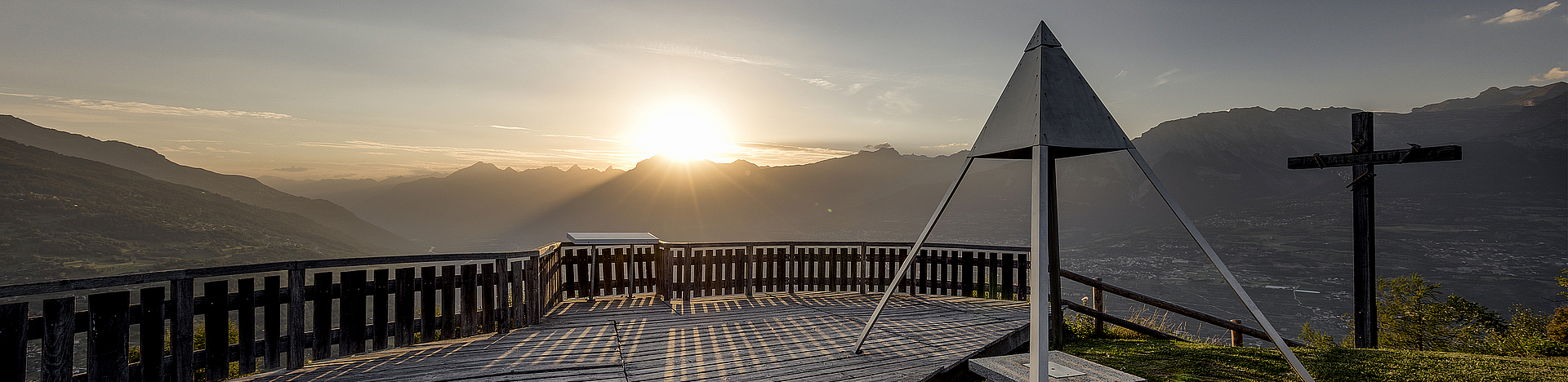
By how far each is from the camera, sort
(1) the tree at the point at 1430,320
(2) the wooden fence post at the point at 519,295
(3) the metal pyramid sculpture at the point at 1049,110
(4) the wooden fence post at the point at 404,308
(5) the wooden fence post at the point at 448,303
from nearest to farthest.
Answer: (3) the metal pyramid sculpture at the point at 1049,110 → (4) the wooden fence post at the point at 404,308 → (5) the wooden fence post at the point at 448,303 → (2) the wooden fence post at the point at 519,295 → (1) the tree at the point at 1430,320

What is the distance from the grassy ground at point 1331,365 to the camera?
5.10m

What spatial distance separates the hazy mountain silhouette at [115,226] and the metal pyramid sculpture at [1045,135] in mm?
138693

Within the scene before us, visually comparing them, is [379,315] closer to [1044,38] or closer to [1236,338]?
[1044,38]

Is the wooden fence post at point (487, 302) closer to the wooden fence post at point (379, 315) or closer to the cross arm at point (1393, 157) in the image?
the wooden fence post at point (379, 315)

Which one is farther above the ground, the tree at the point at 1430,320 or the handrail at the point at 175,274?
the handrail at the point at 175,274

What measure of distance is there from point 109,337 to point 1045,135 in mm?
7162

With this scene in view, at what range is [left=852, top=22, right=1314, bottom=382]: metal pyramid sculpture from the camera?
4.43 metres

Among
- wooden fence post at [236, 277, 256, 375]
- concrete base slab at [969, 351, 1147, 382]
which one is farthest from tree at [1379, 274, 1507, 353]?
wooden fence post at [236, 277, 256, 375]

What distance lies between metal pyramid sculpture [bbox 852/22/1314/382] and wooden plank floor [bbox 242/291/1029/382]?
1397mm

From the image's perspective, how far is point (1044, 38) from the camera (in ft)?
16.8

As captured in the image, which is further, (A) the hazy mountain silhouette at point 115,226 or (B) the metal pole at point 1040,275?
(A) the hazy mountain silhouette at point 115,226

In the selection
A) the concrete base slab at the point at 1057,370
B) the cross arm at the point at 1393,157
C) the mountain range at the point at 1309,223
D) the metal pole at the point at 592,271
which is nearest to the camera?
the concrete base slab at the point at 1057,370

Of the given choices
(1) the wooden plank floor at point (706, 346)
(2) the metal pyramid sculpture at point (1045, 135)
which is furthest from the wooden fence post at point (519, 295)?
(2) the metal pyramid sculpture at point (1045, 135)

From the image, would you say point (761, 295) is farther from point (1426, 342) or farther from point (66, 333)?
point (1426, 342)
